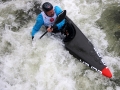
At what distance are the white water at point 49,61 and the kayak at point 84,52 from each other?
287 millimetres

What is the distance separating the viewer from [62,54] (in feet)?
16.7

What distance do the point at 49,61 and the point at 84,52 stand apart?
0.87 m

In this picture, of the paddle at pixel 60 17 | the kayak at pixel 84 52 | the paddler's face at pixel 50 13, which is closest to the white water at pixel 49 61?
the kayak at pixel 84 52

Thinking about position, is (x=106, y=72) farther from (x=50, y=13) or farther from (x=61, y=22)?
(x=50, y=13)

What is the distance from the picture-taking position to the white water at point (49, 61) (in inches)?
186

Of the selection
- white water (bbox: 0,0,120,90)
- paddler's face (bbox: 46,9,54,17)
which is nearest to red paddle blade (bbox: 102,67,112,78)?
white water (bbox: 0,0,120,90)

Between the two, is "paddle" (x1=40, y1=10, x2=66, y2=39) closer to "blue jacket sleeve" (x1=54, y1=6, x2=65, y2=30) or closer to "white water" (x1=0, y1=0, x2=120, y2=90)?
"blue jacket sleeve" (x1=54, y1=6, x2=65, y2=30)

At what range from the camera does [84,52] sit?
4.67m

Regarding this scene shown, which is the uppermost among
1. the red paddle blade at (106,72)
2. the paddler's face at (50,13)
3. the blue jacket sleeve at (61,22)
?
the paddler's face at (50,13)

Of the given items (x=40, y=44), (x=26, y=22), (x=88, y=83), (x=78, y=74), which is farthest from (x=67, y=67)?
(x=26, y=22)

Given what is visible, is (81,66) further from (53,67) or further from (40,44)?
(40,44)

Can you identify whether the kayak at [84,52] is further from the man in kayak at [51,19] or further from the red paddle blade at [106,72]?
the man in kayak at [51,19]

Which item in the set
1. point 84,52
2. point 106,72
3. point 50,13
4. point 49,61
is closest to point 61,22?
point 50,13

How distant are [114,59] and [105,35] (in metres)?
0.72
